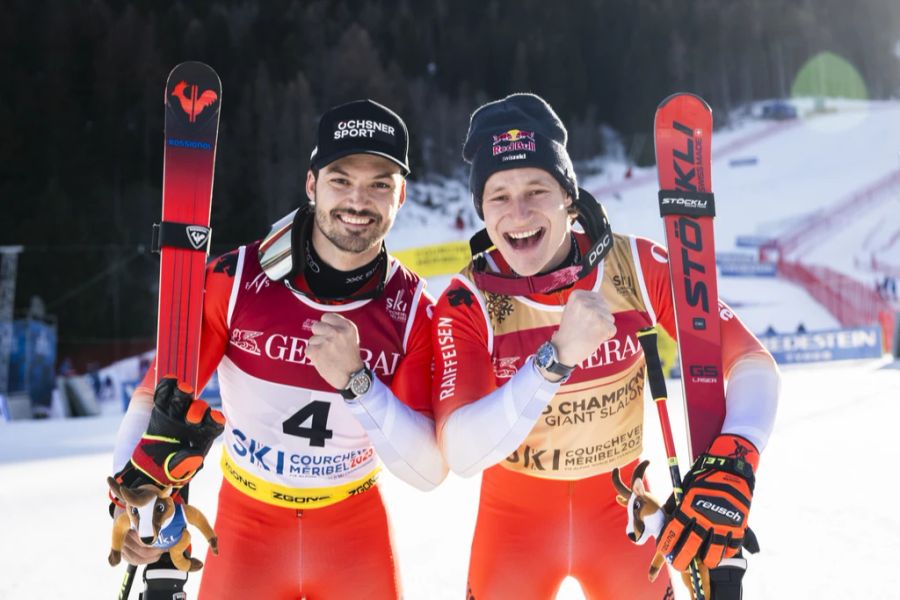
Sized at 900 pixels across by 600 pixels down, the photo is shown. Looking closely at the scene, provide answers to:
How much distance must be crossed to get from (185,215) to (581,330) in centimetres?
166

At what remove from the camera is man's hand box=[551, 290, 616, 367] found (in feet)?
6.51

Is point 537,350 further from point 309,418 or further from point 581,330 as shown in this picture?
point 309,418

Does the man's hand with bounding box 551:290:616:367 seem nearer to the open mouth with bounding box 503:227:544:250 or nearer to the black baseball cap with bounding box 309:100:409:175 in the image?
the open mouth with bounding box 503:227:544:250

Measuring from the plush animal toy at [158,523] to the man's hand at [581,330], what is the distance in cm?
121

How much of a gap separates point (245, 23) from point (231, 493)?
32.6 meters

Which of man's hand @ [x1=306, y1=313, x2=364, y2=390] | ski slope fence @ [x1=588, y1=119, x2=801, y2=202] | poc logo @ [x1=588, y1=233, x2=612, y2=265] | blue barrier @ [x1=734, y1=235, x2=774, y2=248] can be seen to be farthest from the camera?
ski slope fence @ [x1=588, y1=119, x2=801, y2=202]

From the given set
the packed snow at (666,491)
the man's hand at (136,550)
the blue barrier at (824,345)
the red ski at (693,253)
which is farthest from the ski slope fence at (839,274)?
the man's hand at (136,550)

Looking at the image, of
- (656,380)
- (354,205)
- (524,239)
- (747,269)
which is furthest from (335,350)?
(747,269)

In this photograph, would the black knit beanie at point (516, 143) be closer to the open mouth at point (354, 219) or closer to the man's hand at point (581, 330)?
the open mouth at point (354, 219)

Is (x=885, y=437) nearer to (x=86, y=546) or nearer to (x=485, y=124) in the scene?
(x=485, y=124)

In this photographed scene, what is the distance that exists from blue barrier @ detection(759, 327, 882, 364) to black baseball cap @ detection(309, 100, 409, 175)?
1464 cm

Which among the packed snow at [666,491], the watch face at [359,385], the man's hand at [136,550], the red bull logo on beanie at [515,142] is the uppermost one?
the red bull logo on beanie at [515,142]

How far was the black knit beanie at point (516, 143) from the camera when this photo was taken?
2.42 m

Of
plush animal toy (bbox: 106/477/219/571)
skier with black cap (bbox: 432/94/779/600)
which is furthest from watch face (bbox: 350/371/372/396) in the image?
plush animal toy (bbox: 106/477/219/571)
